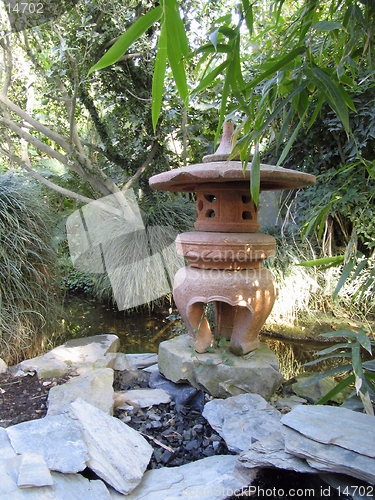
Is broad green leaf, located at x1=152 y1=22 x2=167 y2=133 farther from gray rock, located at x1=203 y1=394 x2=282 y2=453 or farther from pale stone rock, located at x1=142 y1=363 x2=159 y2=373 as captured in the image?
pale stone rock, located at x1=142 y1=363 x2=159 y2=373

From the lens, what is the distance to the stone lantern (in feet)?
5.48

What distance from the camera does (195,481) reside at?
110cm

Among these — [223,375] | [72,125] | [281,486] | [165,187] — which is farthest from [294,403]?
[72,125]

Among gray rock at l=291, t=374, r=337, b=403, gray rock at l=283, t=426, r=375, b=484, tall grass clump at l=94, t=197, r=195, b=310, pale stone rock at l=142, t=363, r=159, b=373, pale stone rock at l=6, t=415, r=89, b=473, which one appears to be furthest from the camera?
Result: tall grass clump at l=94, t=197, r=195, b=310

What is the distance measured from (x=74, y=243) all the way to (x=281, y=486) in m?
4.02

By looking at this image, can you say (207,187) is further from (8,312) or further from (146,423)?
(8,312)

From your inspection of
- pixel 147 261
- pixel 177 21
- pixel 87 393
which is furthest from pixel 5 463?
pixel 147 261

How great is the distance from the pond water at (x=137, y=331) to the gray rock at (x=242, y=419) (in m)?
0.85

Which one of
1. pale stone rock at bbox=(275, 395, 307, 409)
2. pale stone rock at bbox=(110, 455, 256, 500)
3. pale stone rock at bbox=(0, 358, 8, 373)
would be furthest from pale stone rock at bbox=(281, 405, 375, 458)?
pale stone rock at bbox=(0, 358, 8, 373)

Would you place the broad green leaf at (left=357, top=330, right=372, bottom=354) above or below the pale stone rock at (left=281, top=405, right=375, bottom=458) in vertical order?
above

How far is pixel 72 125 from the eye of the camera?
368cm

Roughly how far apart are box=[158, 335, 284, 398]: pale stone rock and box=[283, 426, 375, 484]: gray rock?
2.36ft

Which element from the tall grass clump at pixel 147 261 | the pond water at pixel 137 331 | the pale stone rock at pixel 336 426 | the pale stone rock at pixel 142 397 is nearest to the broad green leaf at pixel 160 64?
the pale stone rock at pixel 336 426

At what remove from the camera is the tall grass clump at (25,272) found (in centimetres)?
211
